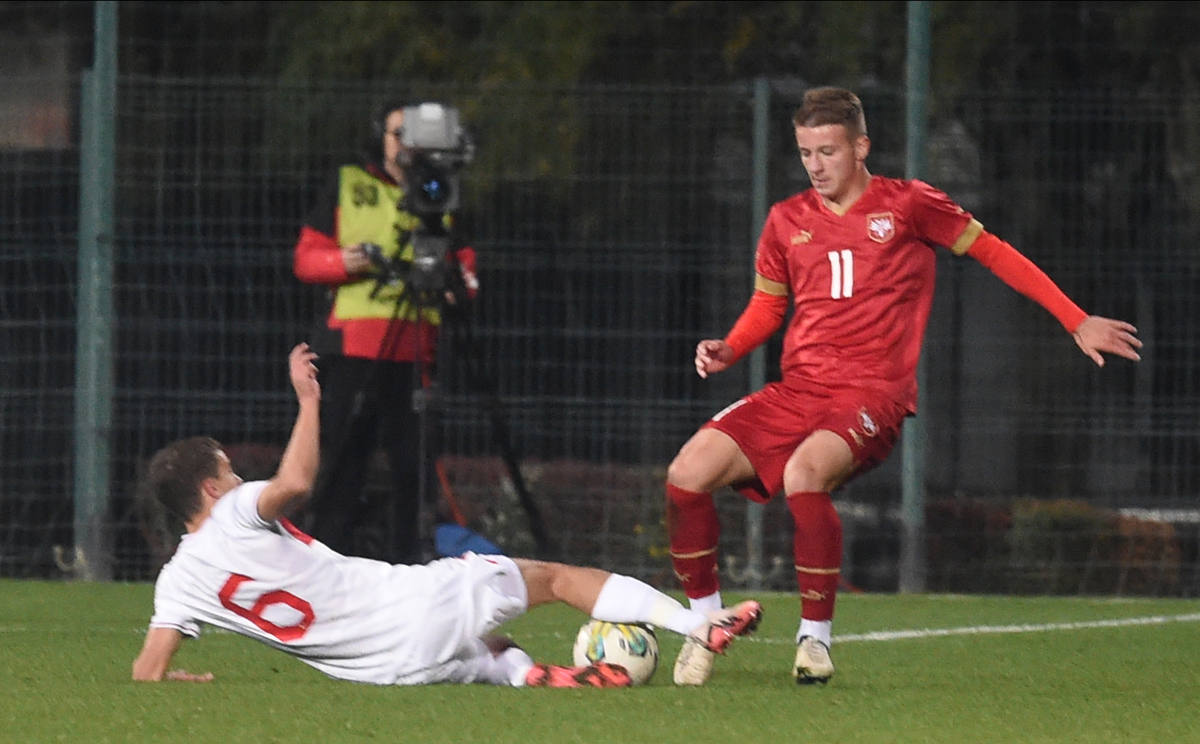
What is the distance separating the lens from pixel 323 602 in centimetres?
570

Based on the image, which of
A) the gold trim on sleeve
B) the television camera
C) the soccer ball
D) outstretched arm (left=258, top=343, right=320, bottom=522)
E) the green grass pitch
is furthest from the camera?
the television camera

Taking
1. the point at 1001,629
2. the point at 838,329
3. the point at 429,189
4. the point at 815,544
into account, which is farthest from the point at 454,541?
the point at 815,544

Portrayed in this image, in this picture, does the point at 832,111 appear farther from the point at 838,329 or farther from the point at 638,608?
the point at 638,608

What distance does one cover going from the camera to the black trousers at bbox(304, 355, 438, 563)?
9.00 m

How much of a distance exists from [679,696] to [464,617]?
63cm

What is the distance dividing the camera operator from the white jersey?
2.86 metres

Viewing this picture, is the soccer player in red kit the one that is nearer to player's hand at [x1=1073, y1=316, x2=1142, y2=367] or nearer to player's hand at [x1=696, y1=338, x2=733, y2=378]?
player's hand at [x1=696, y1=338, x2=733, y2=378]

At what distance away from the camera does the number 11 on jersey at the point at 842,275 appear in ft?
21.1

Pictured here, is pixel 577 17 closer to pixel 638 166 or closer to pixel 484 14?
pixel 484 14

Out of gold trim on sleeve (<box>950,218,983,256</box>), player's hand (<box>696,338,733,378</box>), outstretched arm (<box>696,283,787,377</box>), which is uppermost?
gold trim on sleeve (<box>950,218,983,256</box>)

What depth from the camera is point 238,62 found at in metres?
13.4

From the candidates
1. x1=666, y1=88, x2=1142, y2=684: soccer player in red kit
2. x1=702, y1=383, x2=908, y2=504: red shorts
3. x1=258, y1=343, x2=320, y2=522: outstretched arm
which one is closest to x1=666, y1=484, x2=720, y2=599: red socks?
x1=666, y1=88, x2=1142, y2=684: soccer player in red kit

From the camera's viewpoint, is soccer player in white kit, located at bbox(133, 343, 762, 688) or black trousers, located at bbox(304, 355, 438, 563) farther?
black trousers, located at bbox(304, 355, 438, 563)

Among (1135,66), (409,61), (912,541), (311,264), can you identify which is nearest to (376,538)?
(311,264)
